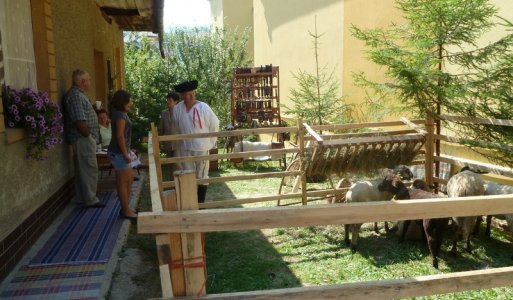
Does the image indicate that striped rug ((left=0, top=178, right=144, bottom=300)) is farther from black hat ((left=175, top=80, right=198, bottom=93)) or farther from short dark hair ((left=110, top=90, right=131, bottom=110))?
black hat ((left=175, top=80, right=198, bottom=93))

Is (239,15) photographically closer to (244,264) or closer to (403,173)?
(403,173)

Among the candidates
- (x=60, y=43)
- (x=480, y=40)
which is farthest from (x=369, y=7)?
(x=60, y=43)

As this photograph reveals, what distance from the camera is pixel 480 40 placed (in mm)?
6785

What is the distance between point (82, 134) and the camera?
5.40 metres

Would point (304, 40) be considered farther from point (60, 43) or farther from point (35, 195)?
point (35, 195)

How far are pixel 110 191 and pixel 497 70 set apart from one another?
5.58 m

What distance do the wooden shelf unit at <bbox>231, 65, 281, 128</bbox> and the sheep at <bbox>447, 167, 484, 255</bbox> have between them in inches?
313

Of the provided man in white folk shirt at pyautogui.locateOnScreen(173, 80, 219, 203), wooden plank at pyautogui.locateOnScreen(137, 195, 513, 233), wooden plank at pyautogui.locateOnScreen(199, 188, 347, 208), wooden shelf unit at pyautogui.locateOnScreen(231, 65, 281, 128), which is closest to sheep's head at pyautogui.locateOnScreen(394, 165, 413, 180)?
wooden plank at pyautogui.locateOnScreen(199, 188, 347, 208)

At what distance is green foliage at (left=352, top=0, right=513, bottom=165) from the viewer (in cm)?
555

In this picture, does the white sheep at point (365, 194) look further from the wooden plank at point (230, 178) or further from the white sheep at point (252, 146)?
the white sheep at point (252, 146)

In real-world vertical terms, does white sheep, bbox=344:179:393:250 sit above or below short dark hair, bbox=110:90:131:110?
below

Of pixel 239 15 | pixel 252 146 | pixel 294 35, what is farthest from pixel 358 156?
pixel 239 15

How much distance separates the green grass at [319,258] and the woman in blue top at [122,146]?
52cm

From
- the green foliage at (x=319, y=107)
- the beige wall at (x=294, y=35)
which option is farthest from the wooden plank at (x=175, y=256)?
the beige wall at (x=294, y=35)
